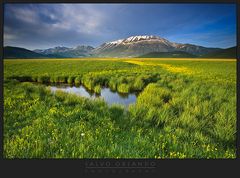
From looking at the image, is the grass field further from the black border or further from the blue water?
the blue water

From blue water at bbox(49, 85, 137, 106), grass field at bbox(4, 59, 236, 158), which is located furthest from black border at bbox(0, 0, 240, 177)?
blue water at bbox(49, 85, 137, 106)

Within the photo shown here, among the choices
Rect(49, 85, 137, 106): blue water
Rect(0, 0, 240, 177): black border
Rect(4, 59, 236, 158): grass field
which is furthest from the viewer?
Rect(49, 85, 137, 106): blue water

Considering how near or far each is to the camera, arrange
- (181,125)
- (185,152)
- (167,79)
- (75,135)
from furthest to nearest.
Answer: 1. (167,79)
2. (181,125)
3. (75,135)
4. (185,152)

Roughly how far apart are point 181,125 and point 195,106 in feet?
3.98

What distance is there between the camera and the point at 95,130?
9.61 ft

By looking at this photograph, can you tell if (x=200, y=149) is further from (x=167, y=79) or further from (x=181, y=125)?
(x=167, y=79)
